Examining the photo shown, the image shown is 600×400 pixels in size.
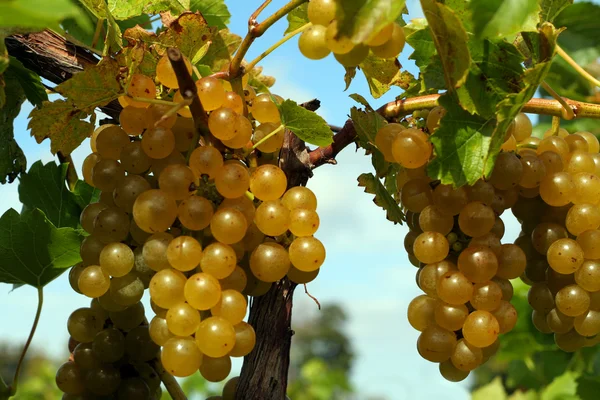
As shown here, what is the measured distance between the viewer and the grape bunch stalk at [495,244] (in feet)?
2.79

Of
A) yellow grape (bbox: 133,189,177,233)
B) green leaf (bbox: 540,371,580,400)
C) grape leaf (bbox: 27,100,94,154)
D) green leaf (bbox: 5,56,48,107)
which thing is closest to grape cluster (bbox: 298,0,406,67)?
yellow grape (bbox: 133,189,177,233)

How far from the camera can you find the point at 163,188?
2.62 feet

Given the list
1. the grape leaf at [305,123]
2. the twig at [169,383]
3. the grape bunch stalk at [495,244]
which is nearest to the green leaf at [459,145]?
the grape bunch stalk at [495,244]

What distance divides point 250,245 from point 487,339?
0.30 m

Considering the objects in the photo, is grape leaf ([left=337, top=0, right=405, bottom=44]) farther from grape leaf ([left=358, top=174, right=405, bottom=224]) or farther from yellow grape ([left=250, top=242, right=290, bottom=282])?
grape leaf ([left=358, top=174, right=405, bottom=224])

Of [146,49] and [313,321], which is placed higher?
[313,321]

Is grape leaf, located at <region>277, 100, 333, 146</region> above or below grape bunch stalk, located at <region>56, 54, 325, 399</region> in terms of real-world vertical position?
above

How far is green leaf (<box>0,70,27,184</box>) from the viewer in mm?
1171

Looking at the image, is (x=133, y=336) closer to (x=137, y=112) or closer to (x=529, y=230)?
(x=137, y=112)

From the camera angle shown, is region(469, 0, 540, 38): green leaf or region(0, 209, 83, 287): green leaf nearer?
region(469, 0, 540, 38): green leaf

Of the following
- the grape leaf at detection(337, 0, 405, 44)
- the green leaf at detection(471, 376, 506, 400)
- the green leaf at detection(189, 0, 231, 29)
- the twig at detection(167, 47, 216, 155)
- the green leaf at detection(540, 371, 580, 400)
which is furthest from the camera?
the green leaf at detection(471, 376, 506, 400)

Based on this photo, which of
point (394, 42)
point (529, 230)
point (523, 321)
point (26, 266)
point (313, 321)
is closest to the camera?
point (394, 42)

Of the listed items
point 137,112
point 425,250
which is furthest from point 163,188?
point 425,250

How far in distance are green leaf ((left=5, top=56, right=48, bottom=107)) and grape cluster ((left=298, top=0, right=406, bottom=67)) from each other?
1.79 ft
